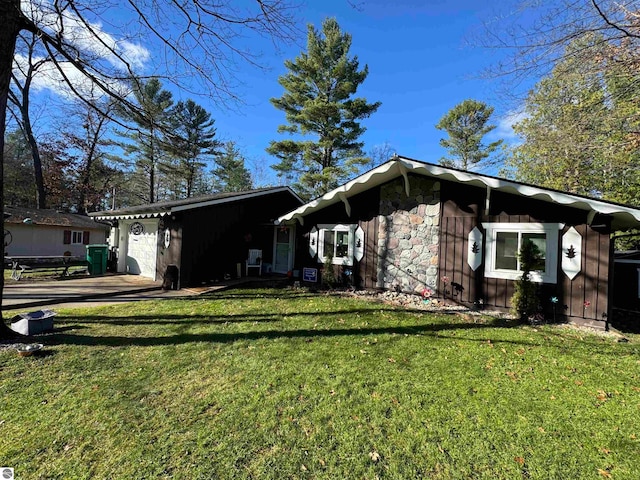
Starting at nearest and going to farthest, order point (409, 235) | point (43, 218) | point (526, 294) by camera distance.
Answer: point (526, 294)
point (409, 235)
point (43, 218)

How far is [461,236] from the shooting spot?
741cm

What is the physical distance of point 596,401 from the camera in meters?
3.19

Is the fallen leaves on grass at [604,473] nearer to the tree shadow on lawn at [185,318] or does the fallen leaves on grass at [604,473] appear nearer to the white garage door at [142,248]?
the tree shadow on lawn at [185,318]

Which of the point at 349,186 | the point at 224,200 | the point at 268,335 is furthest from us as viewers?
the point at 224,200

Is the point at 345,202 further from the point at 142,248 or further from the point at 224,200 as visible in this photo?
the point at 142,248

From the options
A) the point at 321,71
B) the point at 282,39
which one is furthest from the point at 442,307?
the point at 321,71

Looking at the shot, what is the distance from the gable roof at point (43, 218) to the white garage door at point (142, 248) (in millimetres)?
8615

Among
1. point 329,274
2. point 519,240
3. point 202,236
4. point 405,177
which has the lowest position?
point 329,274

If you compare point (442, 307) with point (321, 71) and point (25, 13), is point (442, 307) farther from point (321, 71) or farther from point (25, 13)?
point (321, 71)

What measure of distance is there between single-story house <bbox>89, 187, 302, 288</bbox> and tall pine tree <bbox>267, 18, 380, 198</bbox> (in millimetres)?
6566

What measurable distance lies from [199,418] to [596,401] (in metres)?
4.33

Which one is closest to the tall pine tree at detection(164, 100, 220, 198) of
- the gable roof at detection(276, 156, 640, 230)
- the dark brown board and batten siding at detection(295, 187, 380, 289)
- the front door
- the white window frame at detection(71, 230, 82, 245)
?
the white window frame at detection(71, 230, 82, 245)

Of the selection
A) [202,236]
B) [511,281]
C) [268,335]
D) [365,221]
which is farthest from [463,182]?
[202,236]

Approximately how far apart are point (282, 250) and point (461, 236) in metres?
7.33
